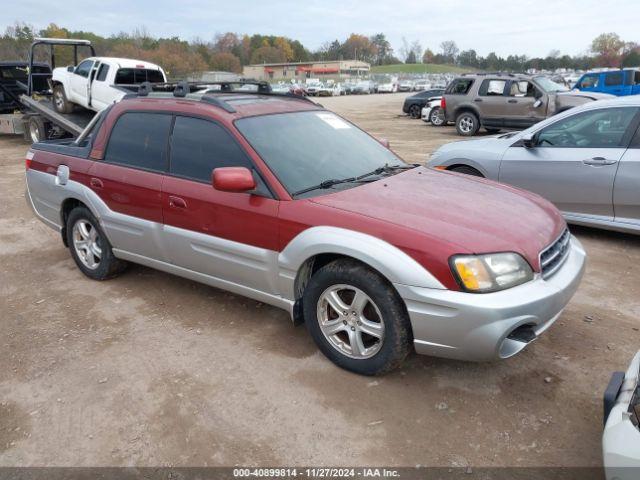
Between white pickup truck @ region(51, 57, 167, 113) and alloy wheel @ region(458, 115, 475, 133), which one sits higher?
white pickup truck @ region(51, 57, 167, 113)

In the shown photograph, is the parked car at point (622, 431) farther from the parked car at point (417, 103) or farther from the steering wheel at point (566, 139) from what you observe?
the parked car at point (417, 103)

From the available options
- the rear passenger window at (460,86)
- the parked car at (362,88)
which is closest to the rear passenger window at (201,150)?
the rear passenger window at (460,86)

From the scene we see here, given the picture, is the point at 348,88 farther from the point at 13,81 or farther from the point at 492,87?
the point at 13,81

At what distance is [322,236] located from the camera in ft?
10.3

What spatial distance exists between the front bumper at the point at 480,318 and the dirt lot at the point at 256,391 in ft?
1.24

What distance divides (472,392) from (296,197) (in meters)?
1.61

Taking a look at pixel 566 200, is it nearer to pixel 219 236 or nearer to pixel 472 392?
pixel 472 392

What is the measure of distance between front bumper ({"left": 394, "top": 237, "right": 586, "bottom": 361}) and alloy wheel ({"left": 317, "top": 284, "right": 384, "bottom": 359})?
0.92 ft

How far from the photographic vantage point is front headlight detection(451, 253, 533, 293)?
9.05 ft

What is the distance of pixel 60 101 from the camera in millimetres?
13289

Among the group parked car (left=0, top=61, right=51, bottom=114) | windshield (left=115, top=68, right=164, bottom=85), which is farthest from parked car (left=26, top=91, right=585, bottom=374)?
parked car (left=0, top=61, right=51, bottom=114)

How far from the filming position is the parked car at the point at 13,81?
15.7m

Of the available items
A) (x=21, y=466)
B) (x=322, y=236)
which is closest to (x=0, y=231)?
(x=21, y=466)

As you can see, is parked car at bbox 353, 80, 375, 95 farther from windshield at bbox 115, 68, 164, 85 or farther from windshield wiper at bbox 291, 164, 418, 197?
windshield wiper at bbox 291, 164, 418, 197
